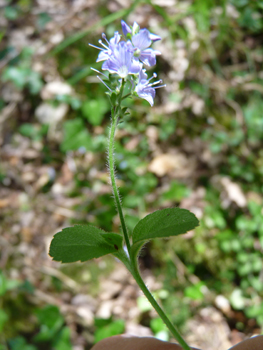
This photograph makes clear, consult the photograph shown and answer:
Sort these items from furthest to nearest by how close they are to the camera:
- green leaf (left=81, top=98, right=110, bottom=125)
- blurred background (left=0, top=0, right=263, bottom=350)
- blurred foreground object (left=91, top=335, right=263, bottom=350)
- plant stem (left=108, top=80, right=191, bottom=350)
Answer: green leaf (left=81, top=98, right=110, bottom=125) → blurred background (left=0, top=0, right=263, bottom=350) → blurred foreground object (left=91, top=335, right=263, bottom=350) → plant stem (left=108, top=80, right=191, bottom=350)

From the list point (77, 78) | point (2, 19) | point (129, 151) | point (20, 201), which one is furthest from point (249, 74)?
point (2, 19)

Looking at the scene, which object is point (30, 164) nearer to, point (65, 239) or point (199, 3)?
point (199, 3)

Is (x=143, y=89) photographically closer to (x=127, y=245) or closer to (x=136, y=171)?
(x=127, y=245)

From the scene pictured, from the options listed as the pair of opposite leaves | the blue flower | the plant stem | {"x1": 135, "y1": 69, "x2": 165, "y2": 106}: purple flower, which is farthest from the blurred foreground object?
the blue flower

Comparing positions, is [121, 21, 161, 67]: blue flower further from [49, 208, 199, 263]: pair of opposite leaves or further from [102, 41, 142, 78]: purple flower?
[49, 208, 199, 263]: pair of opposite leaves

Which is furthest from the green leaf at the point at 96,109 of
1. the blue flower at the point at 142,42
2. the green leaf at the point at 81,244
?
the green leaf at the point at 81,244
